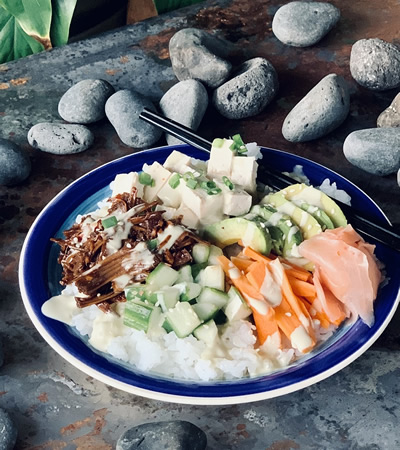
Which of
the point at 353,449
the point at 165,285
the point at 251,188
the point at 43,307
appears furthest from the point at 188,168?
the point at 353,449

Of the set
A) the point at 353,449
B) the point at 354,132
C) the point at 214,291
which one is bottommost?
the point at 353,449

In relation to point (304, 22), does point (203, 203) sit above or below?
above

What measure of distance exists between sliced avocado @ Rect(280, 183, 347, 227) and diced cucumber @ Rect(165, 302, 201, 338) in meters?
0.46

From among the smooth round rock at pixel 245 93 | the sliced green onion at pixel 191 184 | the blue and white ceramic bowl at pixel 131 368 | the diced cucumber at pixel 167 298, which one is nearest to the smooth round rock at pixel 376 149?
the blue and white ceramic bowl at pixel 131 368

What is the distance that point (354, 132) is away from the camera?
226 centimetres

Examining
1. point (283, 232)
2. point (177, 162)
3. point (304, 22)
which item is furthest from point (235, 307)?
point (304, 22)

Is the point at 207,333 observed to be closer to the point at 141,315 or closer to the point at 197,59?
the point at 141,315

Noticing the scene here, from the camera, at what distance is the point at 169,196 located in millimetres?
1807

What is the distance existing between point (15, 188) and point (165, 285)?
883mm

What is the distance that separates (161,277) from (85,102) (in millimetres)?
1052

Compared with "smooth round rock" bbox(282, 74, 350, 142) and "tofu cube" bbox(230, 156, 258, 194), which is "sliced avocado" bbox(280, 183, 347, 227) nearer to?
"tofu cube" bbox(230, 156, 258, 194)

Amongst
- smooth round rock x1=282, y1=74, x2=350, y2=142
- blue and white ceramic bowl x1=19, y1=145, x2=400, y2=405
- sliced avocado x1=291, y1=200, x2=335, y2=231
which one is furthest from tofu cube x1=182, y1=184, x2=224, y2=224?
smooth round rock x1=282, y1=74, x2=350, y2=142

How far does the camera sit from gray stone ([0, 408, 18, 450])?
1532 millimetres

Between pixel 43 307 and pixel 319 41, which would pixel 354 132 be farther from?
pixel 43 307
